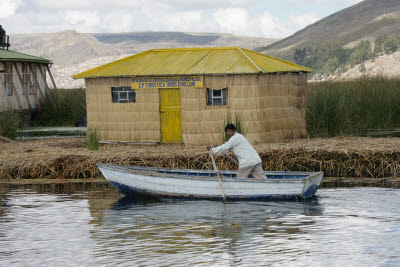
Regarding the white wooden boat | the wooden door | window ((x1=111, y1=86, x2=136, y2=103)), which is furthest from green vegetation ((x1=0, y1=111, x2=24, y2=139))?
the white wooden boat

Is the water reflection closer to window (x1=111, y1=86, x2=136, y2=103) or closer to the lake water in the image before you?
the lake water

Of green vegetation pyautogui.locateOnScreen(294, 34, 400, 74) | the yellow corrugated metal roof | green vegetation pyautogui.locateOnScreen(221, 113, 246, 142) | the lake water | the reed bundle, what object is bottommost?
the lake water

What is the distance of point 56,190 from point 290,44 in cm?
18490

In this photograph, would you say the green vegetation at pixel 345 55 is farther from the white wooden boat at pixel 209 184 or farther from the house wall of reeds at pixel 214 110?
the white wooden boat at pixel 209 184

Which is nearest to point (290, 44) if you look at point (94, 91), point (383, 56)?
point (383, 56)

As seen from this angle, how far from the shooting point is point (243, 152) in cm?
1549

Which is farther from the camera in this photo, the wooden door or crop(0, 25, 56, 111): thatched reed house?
crop(0, 25, 56, 111): thatched reed house

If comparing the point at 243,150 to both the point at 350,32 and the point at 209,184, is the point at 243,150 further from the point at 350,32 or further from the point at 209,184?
the point at 350,32

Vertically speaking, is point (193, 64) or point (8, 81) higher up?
point (8, 81)

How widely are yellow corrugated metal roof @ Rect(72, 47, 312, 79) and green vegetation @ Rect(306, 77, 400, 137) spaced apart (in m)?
1.49

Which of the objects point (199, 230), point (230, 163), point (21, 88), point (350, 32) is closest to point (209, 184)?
point (199, 230)

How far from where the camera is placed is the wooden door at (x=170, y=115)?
23906 mm

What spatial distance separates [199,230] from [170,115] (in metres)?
11.6

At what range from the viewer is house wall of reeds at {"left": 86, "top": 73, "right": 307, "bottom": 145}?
23.0 metres
